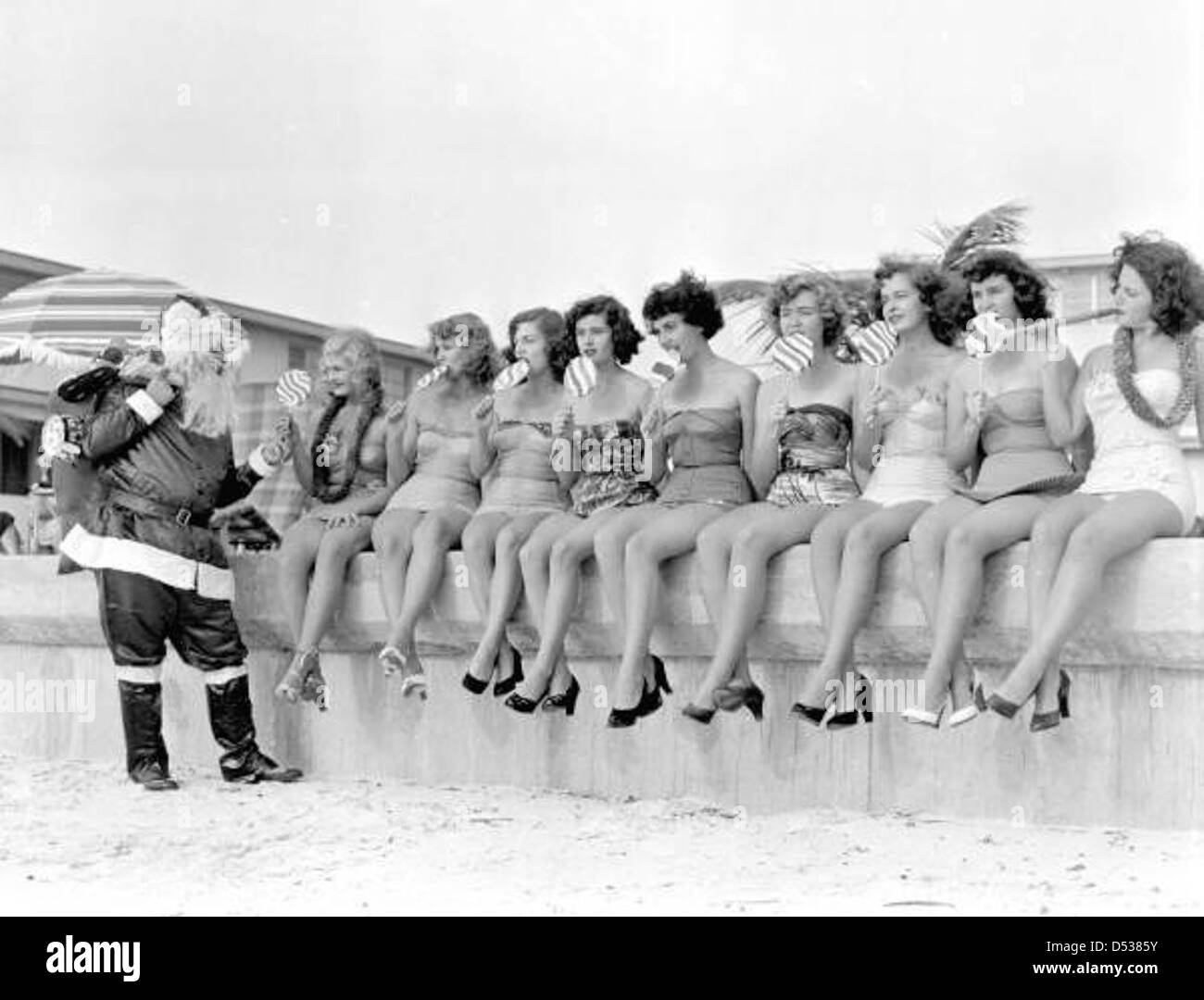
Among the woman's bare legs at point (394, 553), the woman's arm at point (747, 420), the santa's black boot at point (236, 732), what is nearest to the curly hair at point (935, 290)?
the woman's arm at point (747, 420)

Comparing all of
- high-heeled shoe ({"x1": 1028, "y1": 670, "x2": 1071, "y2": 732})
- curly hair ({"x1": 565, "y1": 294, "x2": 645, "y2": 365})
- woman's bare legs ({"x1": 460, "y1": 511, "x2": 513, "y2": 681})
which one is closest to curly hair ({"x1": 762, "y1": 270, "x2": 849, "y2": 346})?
curly hair ({"x1": 565, "y1": 294, "x2": 645, "y2": 365})

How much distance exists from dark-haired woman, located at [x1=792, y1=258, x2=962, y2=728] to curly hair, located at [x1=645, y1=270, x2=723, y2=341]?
561mm

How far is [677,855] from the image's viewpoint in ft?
17.1

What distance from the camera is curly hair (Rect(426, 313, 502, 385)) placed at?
6.64 meters

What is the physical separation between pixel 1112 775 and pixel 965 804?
44 cm

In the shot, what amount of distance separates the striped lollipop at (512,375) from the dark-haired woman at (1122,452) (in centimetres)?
182

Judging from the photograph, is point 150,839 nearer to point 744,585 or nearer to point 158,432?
point 158,432

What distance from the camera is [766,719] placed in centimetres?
588

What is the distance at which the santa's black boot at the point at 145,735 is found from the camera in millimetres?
6344

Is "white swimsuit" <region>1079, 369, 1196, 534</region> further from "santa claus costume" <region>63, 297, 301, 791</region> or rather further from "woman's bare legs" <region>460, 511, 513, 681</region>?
"santa claus costume" <region>63, 297, 301, 791</region>

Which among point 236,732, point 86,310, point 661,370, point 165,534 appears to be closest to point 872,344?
point 661,370

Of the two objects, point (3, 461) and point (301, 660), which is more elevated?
point (3, 461)

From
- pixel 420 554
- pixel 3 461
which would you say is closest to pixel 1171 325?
pixel 420 554

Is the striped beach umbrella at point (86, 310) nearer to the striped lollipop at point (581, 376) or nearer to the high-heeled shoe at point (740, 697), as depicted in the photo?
the striped lollipop at point (581, 376)
